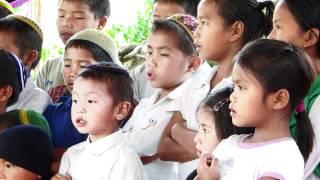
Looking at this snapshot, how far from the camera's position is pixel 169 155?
209 cm

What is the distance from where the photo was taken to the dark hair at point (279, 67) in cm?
163

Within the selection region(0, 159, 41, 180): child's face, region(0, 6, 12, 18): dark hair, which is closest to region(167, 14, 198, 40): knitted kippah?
region(0, 159, 41, 180): child's face

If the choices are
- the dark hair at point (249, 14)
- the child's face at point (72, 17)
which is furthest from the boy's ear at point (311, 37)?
the child's face at point (72, 17)

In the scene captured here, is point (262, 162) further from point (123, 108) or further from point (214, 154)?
point (123, 108)

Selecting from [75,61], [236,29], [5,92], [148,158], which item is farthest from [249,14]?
[5,92]

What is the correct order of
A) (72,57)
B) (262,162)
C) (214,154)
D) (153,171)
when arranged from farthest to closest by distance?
(72,57) → (153,171) → (214,154) → (262,162)

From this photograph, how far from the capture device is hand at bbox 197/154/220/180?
1.67 m

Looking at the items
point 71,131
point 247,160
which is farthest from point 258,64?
point 71,131

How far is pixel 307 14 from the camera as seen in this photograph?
1918 mm

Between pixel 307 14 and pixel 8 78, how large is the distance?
3.58ft

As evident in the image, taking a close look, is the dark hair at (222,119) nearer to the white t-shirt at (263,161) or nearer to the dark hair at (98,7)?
the white t-shirt at (263,161)

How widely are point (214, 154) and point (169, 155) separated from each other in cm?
37

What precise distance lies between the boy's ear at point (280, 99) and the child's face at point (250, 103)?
0.02 meters

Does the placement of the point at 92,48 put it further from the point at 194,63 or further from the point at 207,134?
the point at 207,134
